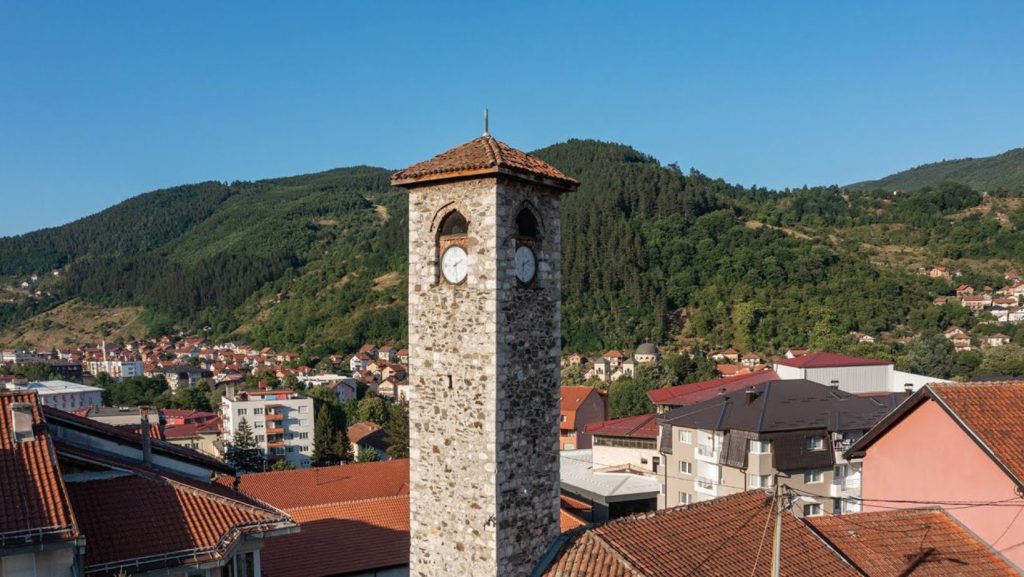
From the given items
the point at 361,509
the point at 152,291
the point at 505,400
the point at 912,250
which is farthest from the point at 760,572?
the point at 152,291

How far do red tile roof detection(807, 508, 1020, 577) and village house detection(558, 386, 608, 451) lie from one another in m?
39.3

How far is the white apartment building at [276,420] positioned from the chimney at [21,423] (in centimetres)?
5196

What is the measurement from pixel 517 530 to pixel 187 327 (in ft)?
522

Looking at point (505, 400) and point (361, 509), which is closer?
point (505, 400)

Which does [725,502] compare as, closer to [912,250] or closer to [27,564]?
[27,564]

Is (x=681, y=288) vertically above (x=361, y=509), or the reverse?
(x=681, y=288)

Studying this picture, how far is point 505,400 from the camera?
424 inches

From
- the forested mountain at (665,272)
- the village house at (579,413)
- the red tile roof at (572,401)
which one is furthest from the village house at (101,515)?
the forested mountain at (665,272)

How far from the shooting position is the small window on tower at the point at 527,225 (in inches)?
452

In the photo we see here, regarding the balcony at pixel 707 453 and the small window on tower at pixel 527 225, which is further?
the balcony at pixel 707 453

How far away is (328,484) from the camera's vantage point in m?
26.7

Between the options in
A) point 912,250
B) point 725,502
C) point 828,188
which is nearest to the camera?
point 725,502

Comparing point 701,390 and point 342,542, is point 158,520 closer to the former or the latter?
point 342,542

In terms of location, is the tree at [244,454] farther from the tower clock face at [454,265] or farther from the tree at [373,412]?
the tower clock face at [454,265]
